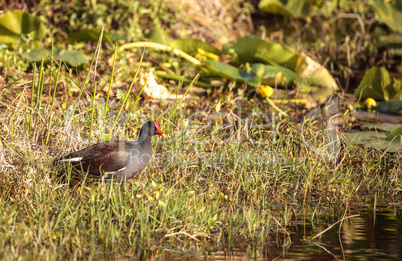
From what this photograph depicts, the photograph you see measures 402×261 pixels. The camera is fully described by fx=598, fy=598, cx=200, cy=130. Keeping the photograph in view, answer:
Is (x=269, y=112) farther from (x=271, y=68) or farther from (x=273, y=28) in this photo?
(x=273, y=28)

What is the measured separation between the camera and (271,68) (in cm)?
769

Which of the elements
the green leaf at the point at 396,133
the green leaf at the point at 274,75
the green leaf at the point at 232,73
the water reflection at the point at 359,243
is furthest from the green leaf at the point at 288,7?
the water reflection at the point at 359,243

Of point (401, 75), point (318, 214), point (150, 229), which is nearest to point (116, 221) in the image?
point (150, 229)

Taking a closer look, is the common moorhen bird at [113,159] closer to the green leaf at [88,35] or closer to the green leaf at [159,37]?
the green leaf at [88,35]

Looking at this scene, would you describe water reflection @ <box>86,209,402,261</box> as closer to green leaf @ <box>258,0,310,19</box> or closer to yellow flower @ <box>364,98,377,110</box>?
yellow flower @ <box>364,98,377,110</box>

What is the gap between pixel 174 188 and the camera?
4.70 meters

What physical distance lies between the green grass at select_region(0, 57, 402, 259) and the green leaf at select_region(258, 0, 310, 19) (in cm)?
490

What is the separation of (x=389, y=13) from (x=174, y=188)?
7.17m

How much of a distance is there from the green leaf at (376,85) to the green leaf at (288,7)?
11.9 ft

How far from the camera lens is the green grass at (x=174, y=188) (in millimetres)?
3840

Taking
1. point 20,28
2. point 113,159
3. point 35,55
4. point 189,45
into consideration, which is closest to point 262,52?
point 189,45

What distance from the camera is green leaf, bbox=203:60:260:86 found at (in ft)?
23.9

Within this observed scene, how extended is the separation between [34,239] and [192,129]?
7.23 ft

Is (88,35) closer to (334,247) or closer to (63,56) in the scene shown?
(63,56)
